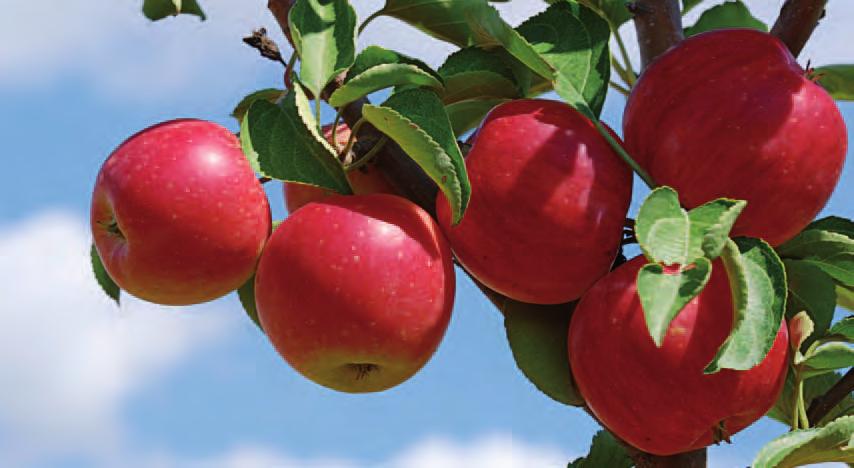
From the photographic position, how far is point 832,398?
1236 millimetres

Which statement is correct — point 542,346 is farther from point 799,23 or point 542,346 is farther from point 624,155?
point 799,23

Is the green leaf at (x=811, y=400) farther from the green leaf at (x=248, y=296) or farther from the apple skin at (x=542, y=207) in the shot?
the green leaf at (x=248, y=296)

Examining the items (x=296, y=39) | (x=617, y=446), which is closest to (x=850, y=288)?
(x=617, y=446)

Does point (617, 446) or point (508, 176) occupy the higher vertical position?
point (508, 176)

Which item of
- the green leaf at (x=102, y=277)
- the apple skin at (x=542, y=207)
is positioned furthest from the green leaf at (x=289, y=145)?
the green leaf at (x=102, y=277)

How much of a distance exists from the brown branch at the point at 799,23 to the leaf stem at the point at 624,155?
0.91ft

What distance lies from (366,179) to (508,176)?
0.22m

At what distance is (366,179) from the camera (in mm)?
1228

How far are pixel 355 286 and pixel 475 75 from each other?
27 centimetres

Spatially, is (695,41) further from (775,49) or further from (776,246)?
(776,246)

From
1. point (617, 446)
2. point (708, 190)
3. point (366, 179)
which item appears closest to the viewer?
point (708, 190)

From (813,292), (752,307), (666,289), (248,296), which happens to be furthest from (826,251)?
(248,296)

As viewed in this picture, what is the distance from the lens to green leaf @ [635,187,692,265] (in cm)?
87

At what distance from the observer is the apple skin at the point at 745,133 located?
1.02 m
